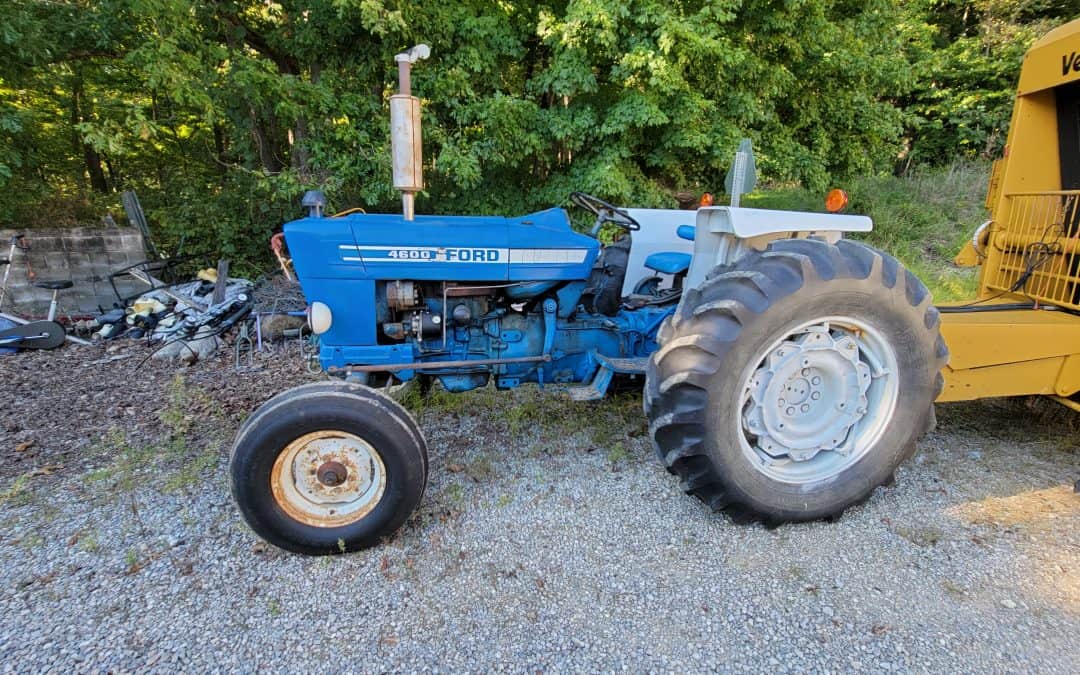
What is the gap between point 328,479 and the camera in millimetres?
2020

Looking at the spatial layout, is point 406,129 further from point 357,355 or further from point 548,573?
point 548,573

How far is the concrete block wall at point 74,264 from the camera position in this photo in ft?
17.8

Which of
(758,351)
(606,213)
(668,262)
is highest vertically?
(606,213)

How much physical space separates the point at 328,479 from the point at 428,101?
4434mm

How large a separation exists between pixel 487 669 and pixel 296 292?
4349mm

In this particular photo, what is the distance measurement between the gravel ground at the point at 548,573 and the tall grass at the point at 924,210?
141 inches

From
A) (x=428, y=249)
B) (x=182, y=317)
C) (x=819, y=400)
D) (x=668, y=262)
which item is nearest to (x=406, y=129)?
(x=428, y=249)

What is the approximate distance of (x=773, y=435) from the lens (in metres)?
2.22

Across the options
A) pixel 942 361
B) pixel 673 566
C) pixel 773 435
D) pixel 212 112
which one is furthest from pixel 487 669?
pixel 212 112

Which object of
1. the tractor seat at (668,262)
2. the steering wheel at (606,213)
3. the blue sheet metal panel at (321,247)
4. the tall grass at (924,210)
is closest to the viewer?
the blue sheet metal panel at (321,247)

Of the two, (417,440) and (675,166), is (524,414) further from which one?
(675,166)

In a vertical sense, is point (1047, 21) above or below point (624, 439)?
above

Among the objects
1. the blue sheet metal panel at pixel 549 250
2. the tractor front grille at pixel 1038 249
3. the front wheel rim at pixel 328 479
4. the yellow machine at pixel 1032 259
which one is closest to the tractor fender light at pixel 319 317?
the front wheel rim at pixel 328 479

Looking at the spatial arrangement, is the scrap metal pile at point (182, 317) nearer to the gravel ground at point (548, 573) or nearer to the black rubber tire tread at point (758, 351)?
the gravel ground at point (548, 573)
